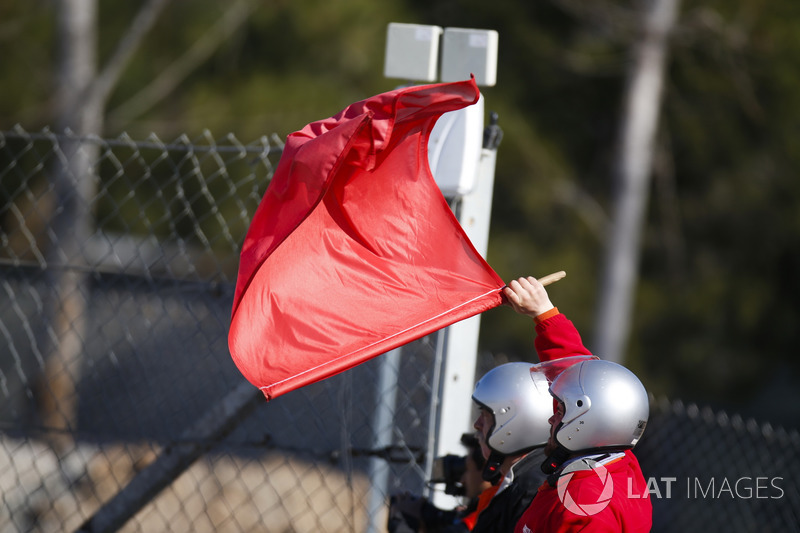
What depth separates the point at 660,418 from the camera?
4.91 metres

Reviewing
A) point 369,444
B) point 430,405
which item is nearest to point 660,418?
point 369,444

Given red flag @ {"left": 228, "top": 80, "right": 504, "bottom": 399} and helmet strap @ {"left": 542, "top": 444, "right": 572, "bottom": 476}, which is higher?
red flag @ {"left": 228, "top": 80, "right": 504, "bottom": 399}

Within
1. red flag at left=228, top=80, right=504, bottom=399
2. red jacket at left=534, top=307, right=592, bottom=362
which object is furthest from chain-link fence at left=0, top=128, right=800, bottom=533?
red jacket at left=534, top=307, right=592, bottom=362

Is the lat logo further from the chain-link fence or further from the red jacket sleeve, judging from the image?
the chain-link fence

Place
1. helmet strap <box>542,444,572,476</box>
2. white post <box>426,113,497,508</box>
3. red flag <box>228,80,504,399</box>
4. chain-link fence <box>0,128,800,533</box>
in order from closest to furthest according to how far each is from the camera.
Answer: helmet strap <box>542,444,572,476</box>, red flag <box>228,80,504,399</box>, white post <box>426,113,497,508</box>, chain-link fence <box>0,128,800,533</box>

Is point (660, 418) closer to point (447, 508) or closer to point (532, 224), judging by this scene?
point (447, 508)

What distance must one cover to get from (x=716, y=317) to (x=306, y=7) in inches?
305

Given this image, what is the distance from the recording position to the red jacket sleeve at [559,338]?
104 inches

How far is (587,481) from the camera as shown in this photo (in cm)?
226

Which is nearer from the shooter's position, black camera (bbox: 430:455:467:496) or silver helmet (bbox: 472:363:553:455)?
silver helmet (bbox: 472:363:553:455)

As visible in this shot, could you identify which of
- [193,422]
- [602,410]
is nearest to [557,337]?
[602,410]

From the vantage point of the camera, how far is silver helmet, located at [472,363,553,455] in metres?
2.74

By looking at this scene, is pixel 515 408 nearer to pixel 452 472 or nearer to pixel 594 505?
pixel 452 472

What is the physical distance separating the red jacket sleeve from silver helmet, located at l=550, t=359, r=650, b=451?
287 mm
